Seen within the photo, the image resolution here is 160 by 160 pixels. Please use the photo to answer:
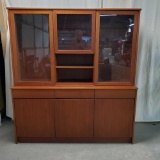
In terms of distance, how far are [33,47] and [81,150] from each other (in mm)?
1478

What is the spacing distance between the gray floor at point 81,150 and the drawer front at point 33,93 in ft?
2.22

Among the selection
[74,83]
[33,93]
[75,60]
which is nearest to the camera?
[33,93]

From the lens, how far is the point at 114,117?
2229 millimetres

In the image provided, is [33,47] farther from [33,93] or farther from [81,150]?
[81,150]

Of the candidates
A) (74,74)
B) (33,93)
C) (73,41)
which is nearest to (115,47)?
(73,41)

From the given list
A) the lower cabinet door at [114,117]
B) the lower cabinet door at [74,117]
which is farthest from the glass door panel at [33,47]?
the lower cabinet door at [114,117]

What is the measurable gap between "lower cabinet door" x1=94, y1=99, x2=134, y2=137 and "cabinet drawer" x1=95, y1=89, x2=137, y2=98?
0.18ft

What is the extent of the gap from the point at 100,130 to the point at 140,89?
1.01 meters

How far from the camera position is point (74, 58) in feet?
8.20

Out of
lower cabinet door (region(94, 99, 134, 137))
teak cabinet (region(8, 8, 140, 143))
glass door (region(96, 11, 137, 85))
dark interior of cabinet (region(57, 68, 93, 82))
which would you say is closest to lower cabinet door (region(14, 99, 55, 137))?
teak cabinet (region(8, 8, 140, 143))

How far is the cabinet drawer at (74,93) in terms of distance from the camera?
2154mm

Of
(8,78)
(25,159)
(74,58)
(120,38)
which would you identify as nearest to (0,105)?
(8,78)

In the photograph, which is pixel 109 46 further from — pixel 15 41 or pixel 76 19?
pixel 15 41

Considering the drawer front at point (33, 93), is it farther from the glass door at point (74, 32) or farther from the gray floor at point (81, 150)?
the gray floor at point (81, 150)
